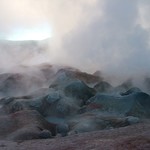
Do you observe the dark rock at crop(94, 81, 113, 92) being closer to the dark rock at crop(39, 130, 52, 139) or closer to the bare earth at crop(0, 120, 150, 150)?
the dark rock at crop(39, 130, 52, 139)

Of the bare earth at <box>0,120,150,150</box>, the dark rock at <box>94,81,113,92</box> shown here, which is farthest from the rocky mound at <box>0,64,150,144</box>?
the bare earth at <box>0,120,150,150</box>

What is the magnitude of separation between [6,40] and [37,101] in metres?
52.4

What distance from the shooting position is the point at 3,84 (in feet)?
142

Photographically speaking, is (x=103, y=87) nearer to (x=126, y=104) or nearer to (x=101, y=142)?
(x=126, y=104)

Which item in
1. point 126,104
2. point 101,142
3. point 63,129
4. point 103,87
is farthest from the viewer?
point 103,87

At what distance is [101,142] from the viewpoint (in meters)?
18.7

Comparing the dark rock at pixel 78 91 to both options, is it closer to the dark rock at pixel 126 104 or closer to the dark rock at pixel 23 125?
the dark rock at pixel 126 104

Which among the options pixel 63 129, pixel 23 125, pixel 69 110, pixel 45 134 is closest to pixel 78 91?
pixel 69 110

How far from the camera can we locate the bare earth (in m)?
17.5

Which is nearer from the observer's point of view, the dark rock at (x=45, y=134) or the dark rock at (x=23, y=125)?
the dark rock at (x=45, y=134)

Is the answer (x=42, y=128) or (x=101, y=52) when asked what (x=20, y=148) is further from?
(x=101, y=52)

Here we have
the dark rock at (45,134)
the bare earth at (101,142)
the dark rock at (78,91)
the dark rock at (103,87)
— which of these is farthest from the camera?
the dark rock at (103,87)

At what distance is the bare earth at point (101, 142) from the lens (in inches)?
688

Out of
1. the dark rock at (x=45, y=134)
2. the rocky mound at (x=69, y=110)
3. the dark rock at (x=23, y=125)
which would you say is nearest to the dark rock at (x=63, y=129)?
the rocky mound at (x=69, y=110)
